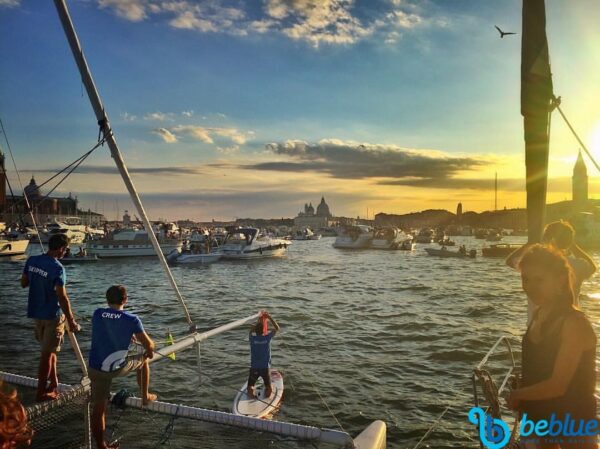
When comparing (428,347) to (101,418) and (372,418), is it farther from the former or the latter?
(101,418)

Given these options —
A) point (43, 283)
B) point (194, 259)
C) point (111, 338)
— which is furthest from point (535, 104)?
point (194, 259)

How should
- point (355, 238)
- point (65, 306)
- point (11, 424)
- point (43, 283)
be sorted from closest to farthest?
point (11, 424), point (65, 306), point (43, 283), point (355, 238)

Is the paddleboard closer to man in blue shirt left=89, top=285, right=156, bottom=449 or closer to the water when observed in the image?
the water

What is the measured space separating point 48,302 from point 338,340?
1169cm

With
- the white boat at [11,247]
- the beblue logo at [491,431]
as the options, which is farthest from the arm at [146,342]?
the white boat at [11,247]

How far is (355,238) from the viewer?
3270 inches

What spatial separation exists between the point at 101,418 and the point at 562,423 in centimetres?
486

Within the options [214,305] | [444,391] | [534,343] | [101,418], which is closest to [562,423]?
[534,343]

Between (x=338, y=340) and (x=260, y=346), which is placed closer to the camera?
(x=260, y=346)

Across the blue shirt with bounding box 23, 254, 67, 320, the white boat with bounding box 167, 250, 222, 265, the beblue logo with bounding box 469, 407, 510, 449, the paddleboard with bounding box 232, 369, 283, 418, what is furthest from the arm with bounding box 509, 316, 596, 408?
the white boat with bounding box 167, 250, 222, 265

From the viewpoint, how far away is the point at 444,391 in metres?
10.8

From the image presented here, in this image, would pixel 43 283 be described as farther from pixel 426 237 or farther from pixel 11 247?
pixel 426 237

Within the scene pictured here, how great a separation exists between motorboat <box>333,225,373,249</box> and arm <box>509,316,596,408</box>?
261ft

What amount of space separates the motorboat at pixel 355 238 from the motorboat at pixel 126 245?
116ft
